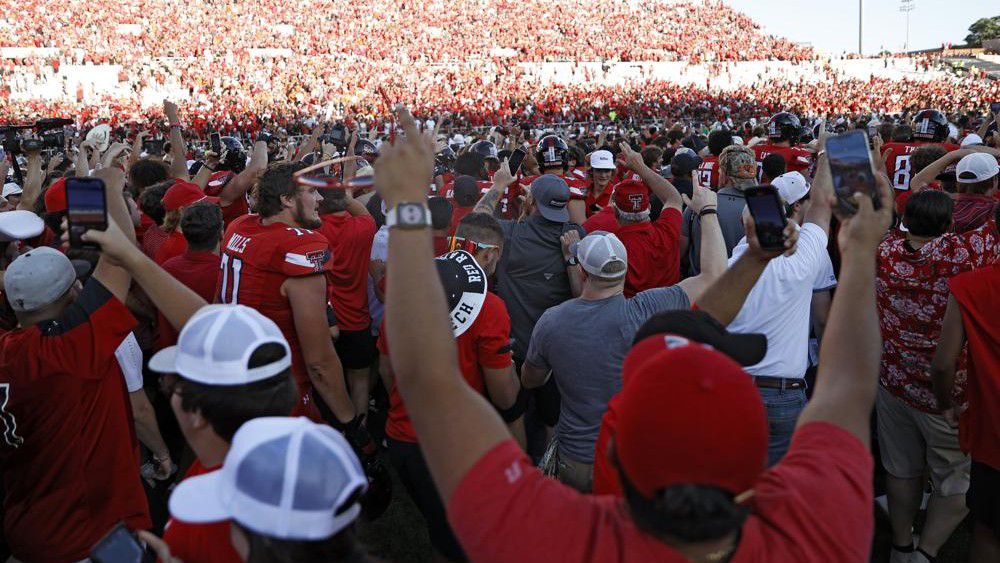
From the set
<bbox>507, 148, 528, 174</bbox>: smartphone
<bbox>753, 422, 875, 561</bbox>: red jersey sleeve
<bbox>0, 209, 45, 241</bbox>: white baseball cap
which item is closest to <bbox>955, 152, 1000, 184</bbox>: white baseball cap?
<bbox>507, 148, 528, 174</bbox>: smartphone

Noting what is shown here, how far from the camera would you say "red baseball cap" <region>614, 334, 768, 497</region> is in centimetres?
116

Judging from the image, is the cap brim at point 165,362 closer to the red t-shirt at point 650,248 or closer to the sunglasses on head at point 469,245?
the sunglasses on head at point 469,245

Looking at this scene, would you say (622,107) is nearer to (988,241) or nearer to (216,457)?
(988,241)

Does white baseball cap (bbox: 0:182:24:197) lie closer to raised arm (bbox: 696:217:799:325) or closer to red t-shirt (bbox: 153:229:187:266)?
red t-shirt (bbox: 153:229:187:266)

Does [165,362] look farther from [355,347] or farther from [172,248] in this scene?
[355,347]

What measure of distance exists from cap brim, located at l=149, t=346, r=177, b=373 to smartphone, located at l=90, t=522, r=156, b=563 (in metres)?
0.46

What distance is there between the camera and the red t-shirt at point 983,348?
9.63 feet

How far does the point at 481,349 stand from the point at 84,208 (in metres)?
1.55

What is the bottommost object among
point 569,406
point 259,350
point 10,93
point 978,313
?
point 569,406

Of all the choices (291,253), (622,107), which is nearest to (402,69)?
(622,107)

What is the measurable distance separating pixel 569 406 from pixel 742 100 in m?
36.4

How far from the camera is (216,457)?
6.14 feet

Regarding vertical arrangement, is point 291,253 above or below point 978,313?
above

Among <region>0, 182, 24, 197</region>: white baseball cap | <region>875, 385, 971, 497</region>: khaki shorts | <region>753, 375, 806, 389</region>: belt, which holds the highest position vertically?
<region>0, 182, 24, 197</region>: white baseball cap
